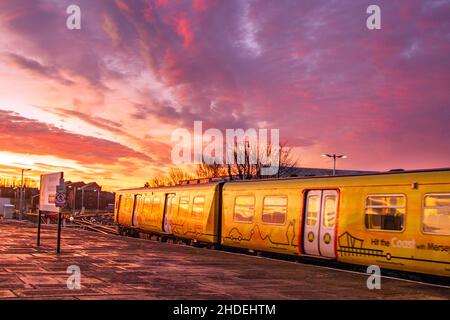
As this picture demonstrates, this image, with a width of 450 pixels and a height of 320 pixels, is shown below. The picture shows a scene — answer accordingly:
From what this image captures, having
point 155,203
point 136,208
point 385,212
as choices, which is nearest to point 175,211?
point 155,203

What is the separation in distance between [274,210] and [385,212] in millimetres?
5208

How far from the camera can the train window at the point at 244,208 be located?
68.6 ft

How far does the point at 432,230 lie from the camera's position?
13.7m

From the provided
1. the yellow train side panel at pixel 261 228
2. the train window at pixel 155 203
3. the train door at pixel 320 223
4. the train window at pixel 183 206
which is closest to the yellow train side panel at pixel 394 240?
the train door at pixel 320 223

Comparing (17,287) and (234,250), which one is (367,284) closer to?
(17,287)

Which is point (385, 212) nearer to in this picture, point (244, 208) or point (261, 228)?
point (261, 228)

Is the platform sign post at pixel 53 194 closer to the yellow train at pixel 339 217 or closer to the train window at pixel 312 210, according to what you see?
the yellow train at pixel 339 217

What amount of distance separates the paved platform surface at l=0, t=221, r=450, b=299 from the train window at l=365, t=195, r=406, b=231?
5.56 ft

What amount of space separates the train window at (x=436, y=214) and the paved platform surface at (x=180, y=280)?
155 cm

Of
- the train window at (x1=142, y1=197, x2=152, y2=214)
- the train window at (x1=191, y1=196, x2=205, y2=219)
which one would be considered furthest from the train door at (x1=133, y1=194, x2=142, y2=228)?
the train window at (x1=191, y1=196, x2=205, y2=219)

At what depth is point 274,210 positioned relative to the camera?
19.5 m
